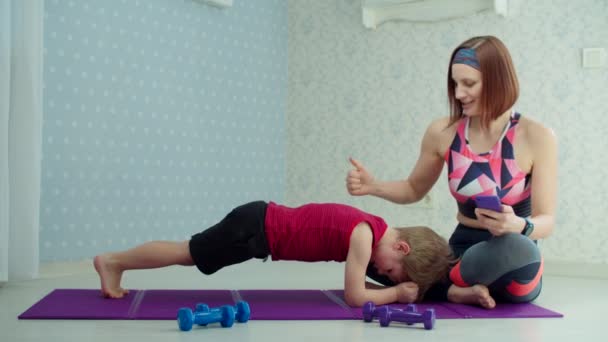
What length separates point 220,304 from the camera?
2.18m

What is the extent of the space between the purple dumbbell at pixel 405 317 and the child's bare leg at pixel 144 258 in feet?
2.06

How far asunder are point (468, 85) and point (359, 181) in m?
0.46

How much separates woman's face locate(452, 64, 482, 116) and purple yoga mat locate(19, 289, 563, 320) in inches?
25.2

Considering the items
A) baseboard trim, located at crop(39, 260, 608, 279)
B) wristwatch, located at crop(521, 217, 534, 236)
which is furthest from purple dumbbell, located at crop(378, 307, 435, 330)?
baseboard trim, located at crop(39, 260, 608, 279)

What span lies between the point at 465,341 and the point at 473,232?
0.75m

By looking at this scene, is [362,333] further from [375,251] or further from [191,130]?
[191,130]

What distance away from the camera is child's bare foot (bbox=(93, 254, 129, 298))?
2211 millimetres

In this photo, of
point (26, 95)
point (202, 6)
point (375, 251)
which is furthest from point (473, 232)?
point (202, 6)

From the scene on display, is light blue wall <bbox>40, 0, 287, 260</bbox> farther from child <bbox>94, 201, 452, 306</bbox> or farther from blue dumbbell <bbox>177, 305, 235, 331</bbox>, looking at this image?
blue dumbbell <bbox>177, 305, 235, 331</bbox>

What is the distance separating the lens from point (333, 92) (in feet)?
13.4

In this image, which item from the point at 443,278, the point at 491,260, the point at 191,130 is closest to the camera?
the point at 491,260

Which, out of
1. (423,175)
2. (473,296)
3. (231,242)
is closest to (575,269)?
(423,175)

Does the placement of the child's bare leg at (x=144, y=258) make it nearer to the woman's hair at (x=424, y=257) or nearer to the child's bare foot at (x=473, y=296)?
the woman's hair at (x=424, y=257)

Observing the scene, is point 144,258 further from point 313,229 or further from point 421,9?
point 421,9
